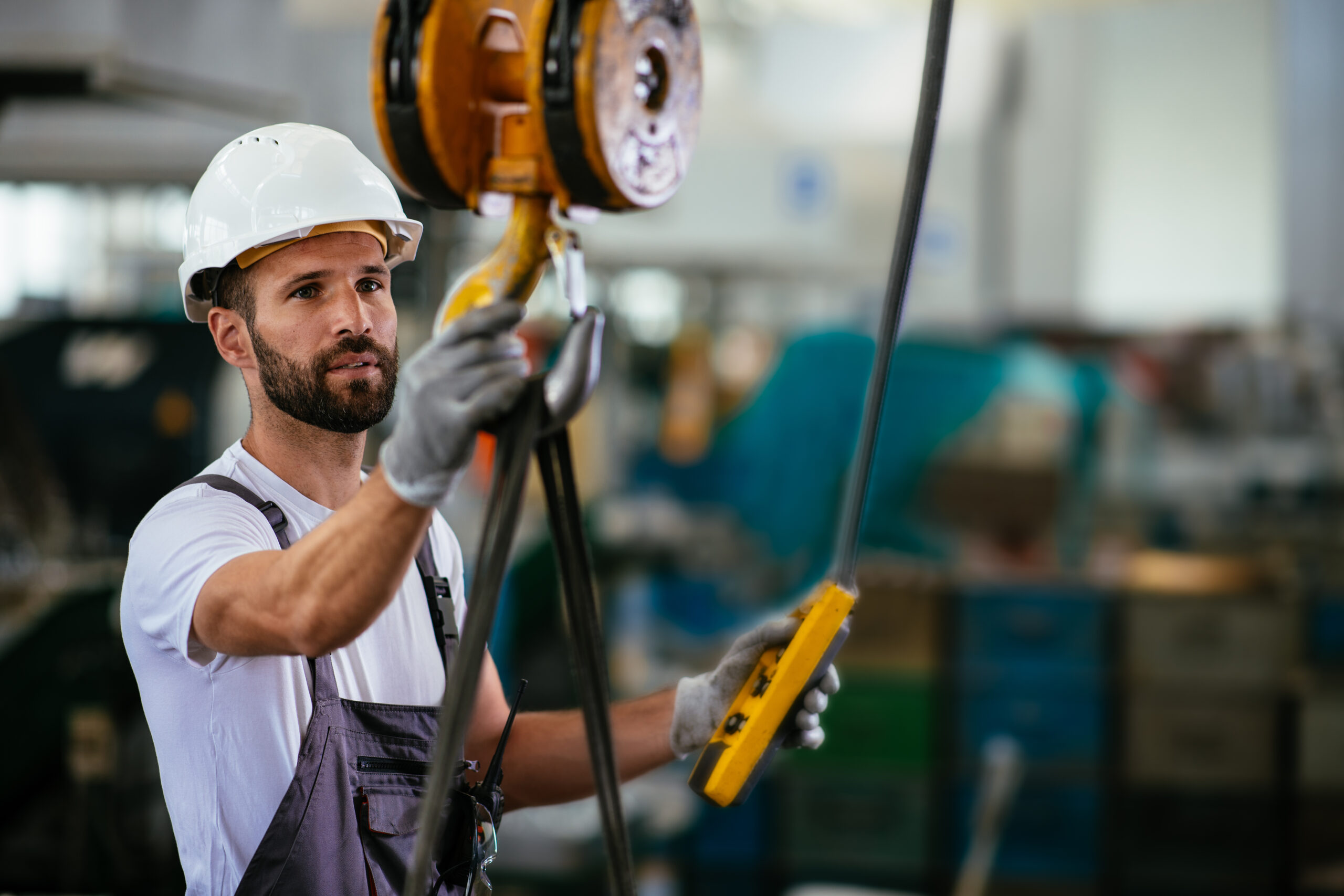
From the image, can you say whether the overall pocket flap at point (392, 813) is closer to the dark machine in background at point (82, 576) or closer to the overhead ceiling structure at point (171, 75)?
the overhead ceiling structure at point (171, 75)

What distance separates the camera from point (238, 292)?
1.08 metres

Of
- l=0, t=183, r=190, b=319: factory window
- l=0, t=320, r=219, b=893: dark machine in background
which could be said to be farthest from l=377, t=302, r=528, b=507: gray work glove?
l=0, t=183, r=190, b=319: factory window

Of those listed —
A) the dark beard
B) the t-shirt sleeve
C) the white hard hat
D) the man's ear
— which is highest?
the white hard hat

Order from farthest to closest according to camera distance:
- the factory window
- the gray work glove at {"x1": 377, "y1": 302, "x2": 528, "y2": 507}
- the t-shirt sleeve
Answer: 1. the factory window
2. the t-shirt sleeve
3. the gray work glove at {"x1": 377, "y1": 302, "x2": 528, "y2": 507}

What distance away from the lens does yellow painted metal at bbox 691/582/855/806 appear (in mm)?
1102

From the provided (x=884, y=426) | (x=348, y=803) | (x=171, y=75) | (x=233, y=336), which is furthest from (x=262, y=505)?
(x=884, y=426)

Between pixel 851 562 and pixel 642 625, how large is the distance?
445 centimetres

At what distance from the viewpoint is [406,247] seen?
3.84ft

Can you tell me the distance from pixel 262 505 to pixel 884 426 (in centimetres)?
373

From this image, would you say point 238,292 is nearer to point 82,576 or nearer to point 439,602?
point 439,602

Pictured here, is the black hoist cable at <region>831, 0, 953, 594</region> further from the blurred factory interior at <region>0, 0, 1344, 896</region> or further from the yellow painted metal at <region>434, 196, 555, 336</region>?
the blurred factory interior at <region>0, 0, 1344, 896</region>

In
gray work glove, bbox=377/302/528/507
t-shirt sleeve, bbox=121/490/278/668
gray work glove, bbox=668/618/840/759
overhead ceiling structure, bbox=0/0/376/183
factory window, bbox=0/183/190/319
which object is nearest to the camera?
gray work glove, bbox=377/302/528/507

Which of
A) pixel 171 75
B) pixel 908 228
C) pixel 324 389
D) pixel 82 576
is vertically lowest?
pixel 82 576

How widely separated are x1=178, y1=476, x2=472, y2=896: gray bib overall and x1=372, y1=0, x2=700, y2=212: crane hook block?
37 centimetres
